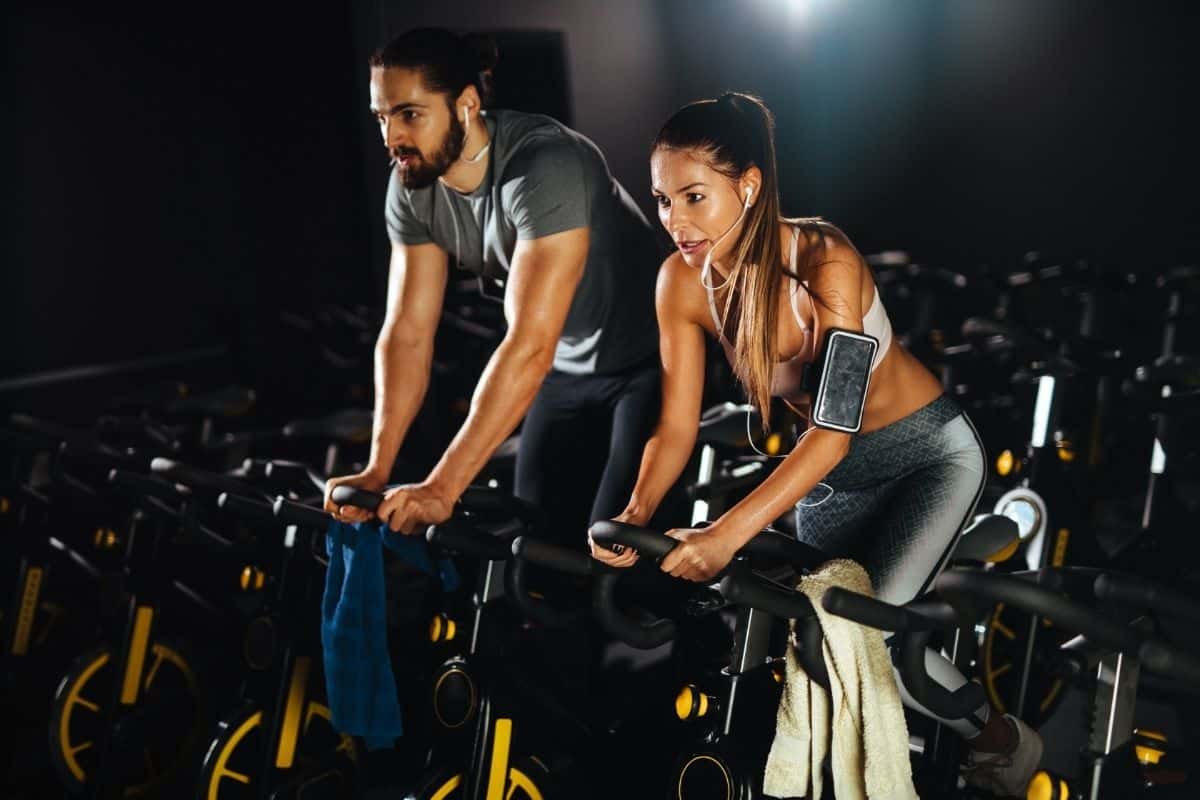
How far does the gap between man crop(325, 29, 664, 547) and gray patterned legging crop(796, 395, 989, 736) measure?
41 centimetres

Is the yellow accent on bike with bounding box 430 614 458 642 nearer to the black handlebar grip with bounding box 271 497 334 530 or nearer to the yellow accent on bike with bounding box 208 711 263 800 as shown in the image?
the black handlebar grip with bounding box 271 497 334 530

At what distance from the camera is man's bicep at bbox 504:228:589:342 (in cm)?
210

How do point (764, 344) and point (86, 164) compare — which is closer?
point (764, 344)

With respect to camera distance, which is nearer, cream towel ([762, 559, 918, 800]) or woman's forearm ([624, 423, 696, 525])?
cream towel ([762, 559, 918, 800])

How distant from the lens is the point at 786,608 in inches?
63.4

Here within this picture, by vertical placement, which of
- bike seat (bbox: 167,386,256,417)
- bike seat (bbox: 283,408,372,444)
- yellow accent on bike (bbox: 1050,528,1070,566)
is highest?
bike seat (bbox: 283,408,372,444)

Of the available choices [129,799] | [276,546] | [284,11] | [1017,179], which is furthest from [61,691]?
[1017,179]

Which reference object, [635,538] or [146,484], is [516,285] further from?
[146,484]

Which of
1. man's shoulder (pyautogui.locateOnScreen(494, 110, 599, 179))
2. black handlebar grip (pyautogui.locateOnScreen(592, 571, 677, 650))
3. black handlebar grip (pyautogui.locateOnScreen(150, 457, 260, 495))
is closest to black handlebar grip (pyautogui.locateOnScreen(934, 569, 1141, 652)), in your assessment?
black handlebar grip (pyautogui.locateOnScreen(592, 571, 677, 650))

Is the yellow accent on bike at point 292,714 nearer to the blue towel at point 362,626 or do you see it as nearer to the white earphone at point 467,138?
the blue towel at point 362,626

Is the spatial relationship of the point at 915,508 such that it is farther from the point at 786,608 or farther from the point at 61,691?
the point at 61,691

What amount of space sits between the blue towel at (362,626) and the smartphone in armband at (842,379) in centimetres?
71

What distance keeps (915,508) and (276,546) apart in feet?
4.08

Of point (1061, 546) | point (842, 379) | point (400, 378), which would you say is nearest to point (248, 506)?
point (400, 378)
